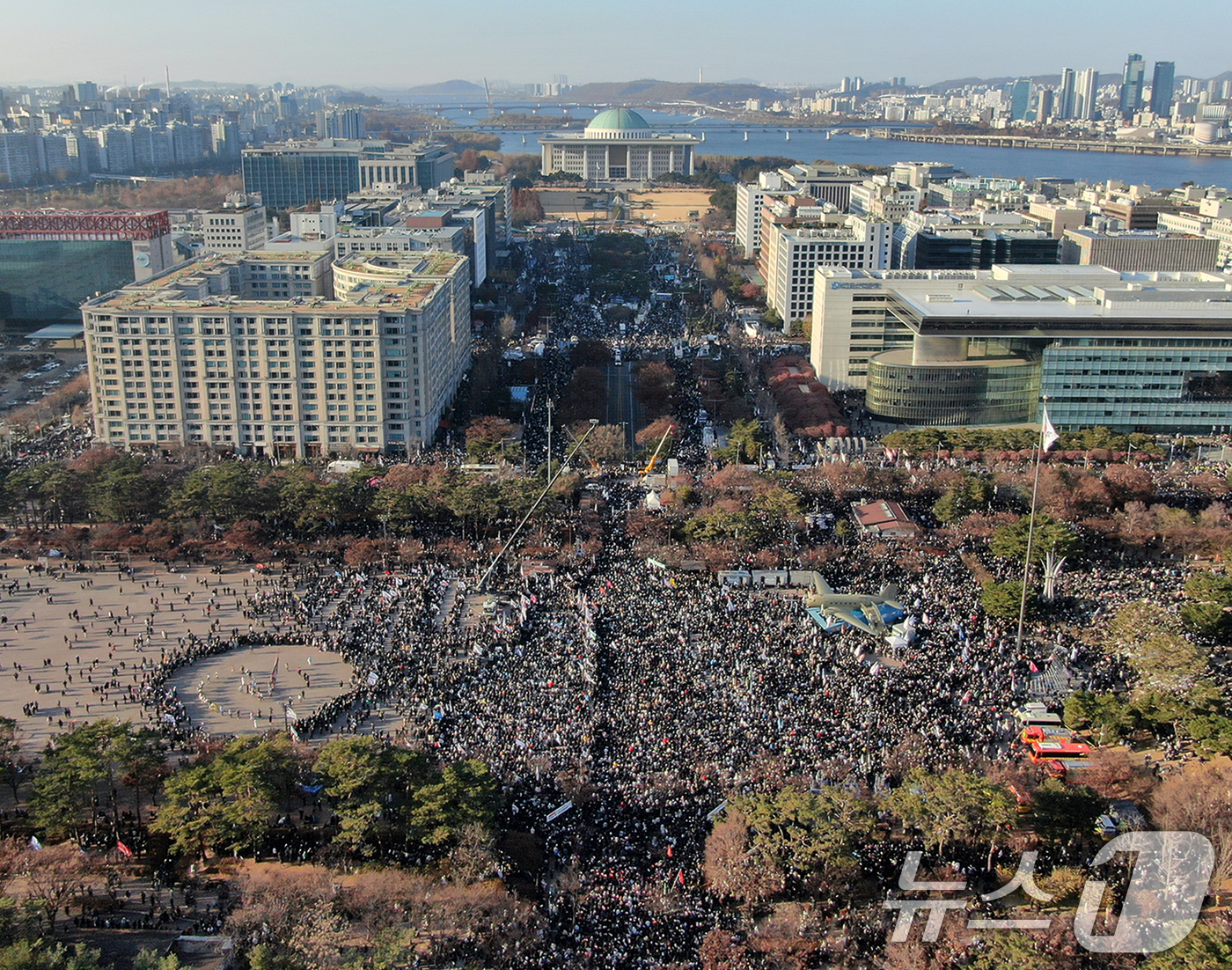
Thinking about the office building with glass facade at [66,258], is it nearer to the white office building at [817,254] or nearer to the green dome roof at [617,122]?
the white office building at [817,254]

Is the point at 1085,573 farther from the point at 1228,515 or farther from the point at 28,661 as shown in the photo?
the point at 28,661

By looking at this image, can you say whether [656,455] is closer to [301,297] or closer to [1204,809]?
[301,297]

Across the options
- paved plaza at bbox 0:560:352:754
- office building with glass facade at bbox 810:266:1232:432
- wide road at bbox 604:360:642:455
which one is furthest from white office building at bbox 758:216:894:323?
paved plaza at bbox 0:560:352:754

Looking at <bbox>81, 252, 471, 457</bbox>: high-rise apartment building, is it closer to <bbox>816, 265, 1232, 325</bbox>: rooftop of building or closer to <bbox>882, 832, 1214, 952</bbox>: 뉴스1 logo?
<bbox>816, 265, 1232, 325</bbox>: rooftop of building

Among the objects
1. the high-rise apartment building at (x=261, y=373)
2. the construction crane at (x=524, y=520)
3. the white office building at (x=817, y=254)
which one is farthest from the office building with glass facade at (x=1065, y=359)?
the high-rise apartment building at (x=261, y=373)

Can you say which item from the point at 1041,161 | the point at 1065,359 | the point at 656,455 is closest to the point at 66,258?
the point at 656,455

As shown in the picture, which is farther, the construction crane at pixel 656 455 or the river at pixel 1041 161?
the river at pixel 1041 161
